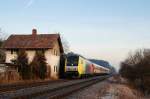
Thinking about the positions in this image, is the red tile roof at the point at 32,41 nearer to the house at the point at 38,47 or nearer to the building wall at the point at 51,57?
the house at the point at 38,47

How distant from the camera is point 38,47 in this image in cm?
5538

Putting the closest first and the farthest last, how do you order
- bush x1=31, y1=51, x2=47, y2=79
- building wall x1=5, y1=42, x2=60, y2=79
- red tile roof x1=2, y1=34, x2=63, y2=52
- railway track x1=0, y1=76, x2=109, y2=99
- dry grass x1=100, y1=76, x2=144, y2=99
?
railway track x1=0, y1=76, x2=109, y2=99, dry grass x1=100, y1=76, x2=144, y2=99, bush x1=31, y1=51, x2=47, y2=79, building wall x1=5, y1=42, x2=60, y2=79, red tile roof x1=2, y1=34, x2=63, y2=52

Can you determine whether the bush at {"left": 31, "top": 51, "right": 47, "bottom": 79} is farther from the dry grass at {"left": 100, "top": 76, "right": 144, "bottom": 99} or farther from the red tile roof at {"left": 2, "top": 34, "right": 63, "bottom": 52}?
the dry grass at {"left": 100, "top": 76, "right": 144, "bottom": 99}

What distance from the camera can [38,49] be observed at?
56.1 meters

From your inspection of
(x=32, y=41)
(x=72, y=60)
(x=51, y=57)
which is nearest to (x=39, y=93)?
(x=72, y=60)

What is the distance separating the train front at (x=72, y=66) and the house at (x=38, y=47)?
16.4 feet

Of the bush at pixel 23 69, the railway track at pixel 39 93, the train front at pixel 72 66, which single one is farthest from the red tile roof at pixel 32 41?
the railway track at pixel 39 93

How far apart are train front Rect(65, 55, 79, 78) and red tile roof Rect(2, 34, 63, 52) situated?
21.6 feet

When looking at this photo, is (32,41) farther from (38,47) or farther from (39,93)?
(39,93)

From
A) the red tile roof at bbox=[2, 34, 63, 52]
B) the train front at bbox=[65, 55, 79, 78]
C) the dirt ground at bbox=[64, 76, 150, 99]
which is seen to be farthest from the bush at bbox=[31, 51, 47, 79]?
the dirt ground at bbox=[64, 76, 150, 99]

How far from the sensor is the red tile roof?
55.5 metres

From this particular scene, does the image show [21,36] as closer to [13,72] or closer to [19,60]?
[19,60]

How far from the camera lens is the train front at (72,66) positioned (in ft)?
158

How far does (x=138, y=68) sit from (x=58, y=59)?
1462 cm
